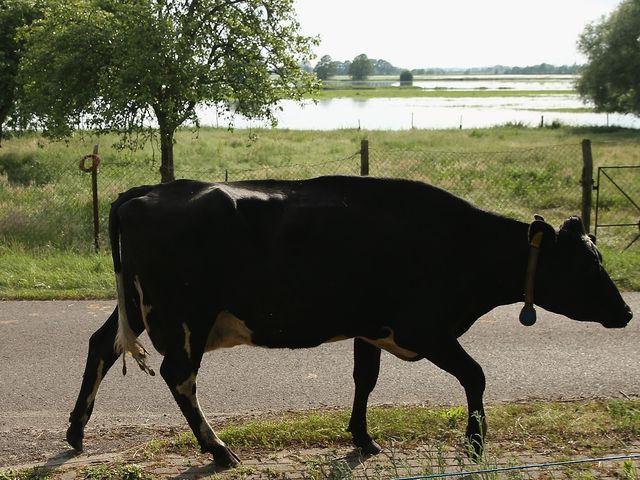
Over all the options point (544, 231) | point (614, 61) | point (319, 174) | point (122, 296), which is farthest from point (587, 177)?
point (614, 61)

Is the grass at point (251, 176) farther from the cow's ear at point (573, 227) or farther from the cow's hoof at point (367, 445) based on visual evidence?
the cow's ear at point (573, 227)

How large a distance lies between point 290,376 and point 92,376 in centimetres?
210

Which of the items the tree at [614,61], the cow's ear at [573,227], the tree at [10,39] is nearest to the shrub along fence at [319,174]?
the tree at [10,39]

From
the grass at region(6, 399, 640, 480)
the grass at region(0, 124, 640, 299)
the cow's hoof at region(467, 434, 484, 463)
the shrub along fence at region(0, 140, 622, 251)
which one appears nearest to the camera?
the cow's hoof at region(467, 434, 484, 463)

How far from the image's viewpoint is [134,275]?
5551mm

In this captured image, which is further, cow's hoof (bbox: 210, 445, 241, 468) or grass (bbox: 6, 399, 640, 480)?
cow's hoof (bbox: 210, 445, 241, 468)

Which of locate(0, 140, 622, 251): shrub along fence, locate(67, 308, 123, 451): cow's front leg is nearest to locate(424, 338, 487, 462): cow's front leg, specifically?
locate(67, 308, 123, 451): cow's front leg

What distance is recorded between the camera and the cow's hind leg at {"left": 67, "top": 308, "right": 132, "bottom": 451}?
5738mm

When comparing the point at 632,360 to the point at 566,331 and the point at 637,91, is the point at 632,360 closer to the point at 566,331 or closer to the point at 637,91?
the point at 566,331

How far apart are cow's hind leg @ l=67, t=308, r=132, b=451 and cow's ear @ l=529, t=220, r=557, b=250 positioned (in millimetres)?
2784

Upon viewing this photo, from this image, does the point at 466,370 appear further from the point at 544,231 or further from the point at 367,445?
the point at 544,231

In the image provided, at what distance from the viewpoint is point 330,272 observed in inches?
212

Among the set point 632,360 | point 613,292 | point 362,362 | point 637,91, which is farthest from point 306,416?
point 637,91

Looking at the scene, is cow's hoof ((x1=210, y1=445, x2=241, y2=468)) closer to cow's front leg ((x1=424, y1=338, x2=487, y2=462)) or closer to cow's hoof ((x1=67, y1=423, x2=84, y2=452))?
cow's hoof ((x1=67, y1=423, x2=84, y2=452))
